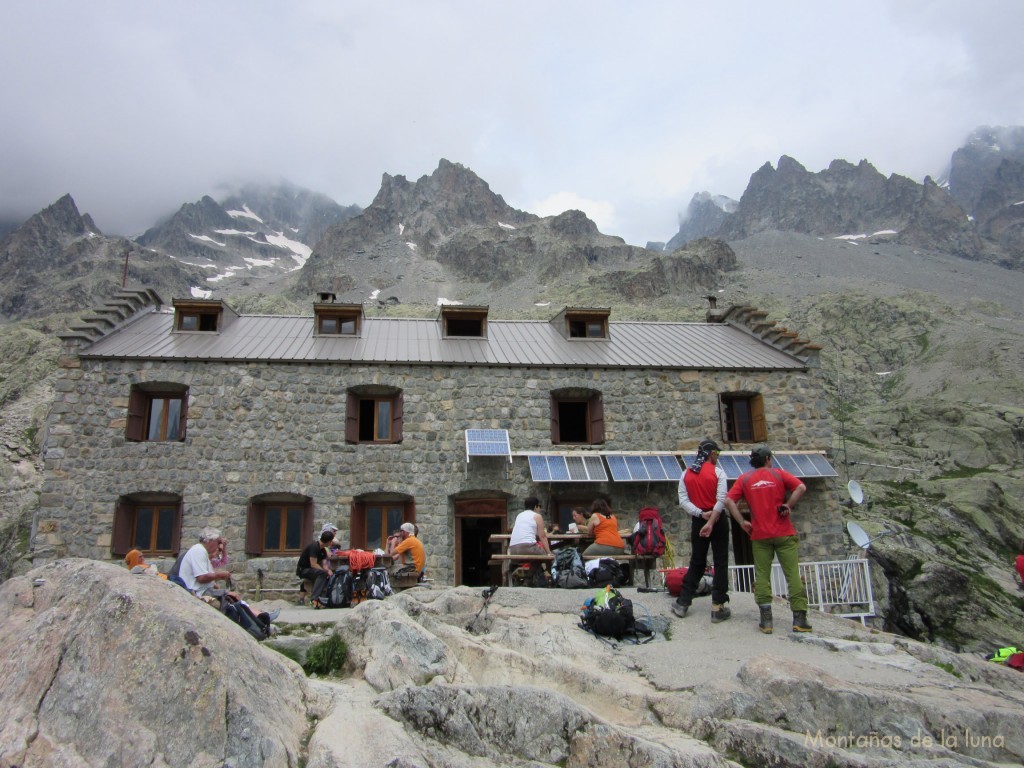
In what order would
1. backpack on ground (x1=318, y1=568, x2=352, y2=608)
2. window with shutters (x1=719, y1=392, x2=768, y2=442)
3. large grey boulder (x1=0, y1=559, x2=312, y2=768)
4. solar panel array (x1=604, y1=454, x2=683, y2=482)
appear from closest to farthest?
1. large grey boulder (x1=0, y1=559, x2=312, y2=768)
2. backpack on ground (x1=318, y1=568, x2=352, y2=608)
3. solar panel array (x1=604, y1=454, x2=683, y2=482)
4. window with shutters (x1=719, y1=392, x2=768, y2=442)

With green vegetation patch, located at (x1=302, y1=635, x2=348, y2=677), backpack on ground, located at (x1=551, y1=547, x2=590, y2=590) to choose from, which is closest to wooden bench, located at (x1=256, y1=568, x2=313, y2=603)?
backpack on ground, located at (x1=551, y1=547, x2=590, y2=590)

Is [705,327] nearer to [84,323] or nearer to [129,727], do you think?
[84,323]

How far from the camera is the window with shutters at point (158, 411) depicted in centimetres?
1744

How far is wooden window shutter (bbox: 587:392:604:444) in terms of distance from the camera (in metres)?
18.6

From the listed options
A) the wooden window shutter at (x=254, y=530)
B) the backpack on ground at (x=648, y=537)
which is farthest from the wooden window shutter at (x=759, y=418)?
the wooden window shutter at (x=254, y=530)

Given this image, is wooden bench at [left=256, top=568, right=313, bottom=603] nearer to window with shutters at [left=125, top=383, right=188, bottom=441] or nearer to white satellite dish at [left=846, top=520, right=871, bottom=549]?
window with shutters at [left=125, top=383, right=188, bottom=441]

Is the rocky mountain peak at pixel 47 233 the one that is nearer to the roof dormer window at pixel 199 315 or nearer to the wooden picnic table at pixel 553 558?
the roof dormer window at pixel 199 315

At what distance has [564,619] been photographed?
882cm

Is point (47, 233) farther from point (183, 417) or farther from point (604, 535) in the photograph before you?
point (604, 535)

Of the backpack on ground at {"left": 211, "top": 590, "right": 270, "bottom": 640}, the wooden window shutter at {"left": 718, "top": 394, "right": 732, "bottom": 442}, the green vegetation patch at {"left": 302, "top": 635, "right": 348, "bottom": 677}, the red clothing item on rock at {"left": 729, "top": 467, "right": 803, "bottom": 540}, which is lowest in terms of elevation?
the green vegetation patch at {"left": 302, "top": 635, "right": 348, "bottom": 677}

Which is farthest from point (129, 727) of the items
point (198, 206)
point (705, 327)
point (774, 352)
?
point (198, 206)

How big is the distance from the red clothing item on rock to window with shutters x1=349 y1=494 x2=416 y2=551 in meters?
10.4

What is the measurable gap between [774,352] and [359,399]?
12234 millimetres

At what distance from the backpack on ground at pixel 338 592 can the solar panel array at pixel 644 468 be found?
798 centimetres
